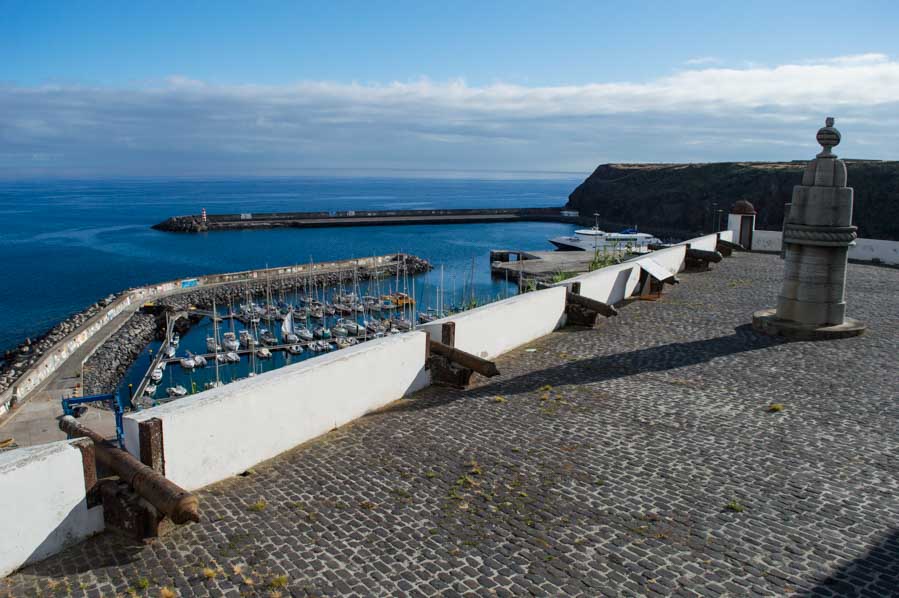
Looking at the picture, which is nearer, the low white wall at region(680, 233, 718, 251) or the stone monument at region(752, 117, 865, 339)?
the stone monument at region(752, 117, 865, 339)

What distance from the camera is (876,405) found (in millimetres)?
8547

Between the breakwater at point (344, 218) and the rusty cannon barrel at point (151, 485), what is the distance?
4368 inches

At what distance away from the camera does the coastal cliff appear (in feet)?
260

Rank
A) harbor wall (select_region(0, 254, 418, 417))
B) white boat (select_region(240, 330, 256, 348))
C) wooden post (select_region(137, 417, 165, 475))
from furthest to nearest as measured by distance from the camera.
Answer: white boat (select_region(240, 330, 256, 348)) → harbor wall (select_region(0, 254, 418, 417)) → wooden post (select_region(137, 417, 165, 475))

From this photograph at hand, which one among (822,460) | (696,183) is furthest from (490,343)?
(696,183)

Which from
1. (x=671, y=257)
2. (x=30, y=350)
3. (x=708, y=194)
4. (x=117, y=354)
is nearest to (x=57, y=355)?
(x=117, y=354)

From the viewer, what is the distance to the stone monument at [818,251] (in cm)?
1168

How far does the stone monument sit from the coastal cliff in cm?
7084

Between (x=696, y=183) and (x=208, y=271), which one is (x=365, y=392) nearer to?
(x=208, y=271)

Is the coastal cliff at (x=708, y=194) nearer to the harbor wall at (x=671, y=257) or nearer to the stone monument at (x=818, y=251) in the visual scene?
the harbor wall at (x=671, y=257)

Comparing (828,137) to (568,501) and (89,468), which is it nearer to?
(568,501)

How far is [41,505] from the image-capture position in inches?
195

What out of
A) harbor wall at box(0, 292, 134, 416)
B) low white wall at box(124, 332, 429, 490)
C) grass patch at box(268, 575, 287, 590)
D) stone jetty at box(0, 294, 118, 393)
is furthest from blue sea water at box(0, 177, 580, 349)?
grass patch at box(268, 575, 287, 590)

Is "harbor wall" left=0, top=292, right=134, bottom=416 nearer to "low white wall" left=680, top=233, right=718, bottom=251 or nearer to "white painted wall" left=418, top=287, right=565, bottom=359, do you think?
"white painted wall" left=418, top=287, right=565, bottom=359
